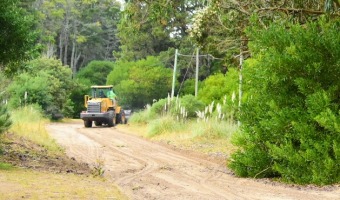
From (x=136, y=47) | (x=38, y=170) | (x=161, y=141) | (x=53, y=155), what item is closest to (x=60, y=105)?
(x=136, y=47)

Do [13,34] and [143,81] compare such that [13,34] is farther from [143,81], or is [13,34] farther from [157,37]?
[157,37]

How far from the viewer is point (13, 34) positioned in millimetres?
10898

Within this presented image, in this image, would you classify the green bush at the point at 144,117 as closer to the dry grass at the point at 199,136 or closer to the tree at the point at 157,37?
the tree at the point at 157,37

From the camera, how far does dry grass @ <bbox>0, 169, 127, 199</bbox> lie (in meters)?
7.14

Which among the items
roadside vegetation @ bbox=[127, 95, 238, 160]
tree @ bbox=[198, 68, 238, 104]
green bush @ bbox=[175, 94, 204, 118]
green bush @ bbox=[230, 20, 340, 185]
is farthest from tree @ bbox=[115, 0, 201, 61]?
green bush @ bbox=[230, 20, 340, 185]

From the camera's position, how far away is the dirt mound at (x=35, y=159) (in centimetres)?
1093

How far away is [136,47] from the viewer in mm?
49406

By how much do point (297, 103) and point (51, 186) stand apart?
4.77m

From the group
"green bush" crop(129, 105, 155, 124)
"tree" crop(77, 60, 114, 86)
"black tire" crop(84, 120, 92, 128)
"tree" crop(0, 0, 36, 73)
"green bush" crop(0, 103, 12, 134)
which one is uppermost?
"tree" crop(0, 0, 36, 73)

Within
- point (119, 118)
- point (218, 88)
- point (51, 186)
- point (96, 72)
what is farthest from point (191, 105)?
point (96, 72)

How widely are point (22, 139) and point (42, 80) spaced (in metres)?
23.5

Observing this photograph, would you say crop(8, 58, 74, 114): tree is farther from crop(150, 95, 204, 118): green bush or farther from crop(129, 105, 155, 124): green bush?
crop(150, 95, 204, 118): green bush

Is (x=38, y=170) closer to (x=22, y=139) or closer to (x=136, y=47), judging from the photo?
(x=22, y=139)

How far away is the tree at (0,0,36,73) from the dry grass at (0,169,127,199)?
2.66 metres
